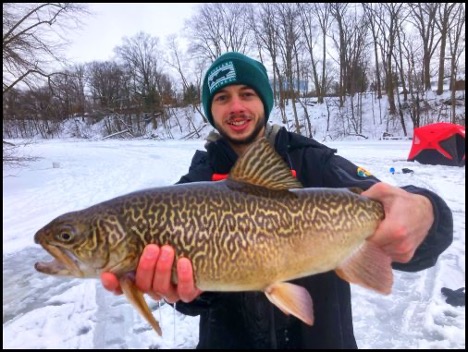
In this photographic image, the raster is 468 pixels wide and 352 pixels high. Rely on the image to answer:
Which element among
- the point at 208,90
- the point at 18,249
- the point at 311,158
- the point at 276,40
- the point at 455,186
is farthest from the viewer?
the point at 276,40

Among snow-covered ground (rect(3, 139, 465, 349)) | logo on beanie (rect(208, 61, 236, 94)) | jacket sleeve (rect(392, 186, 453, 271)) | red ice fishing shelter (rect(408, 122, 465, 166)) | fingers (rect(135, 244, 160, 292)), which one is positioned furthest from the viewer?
red ice fishing shelter (rect(408, 122, 465, 166))

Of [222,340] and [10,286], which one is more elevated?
[222,340]

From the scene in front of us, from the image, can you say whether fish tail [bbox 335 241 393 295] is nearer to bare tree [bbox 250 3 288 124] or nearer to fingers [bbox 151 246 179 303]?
fingers [bbox 151 246 179 303]

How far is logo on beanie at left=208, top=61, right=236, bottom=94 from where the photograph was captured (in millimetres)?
2738

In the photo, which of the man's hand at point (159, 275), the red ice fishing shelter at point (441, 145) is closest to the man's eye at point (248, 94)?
the man's hand at point (159, 275)

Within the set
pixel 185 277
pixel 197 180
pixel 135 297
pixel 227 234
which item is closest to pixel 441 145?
pixel 197 180

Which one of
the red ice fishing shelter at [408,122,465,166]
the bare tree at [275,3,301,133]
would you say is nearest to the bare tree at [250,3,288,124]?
the bare tree at [275,3,301,133]

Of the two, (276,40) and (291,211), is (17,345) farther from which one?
(276,40)

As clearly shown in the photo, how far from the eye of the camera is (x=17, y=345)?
323 cm

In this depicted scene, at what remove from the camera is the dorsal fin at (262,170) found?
6.38ft

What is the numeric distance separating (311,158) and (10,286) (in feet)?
12.7

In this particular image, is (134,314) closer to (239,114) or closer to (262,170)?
(239,114)

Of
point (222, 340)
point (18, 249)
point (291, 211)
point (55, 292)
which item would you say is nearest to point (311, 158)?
point (291, 211)

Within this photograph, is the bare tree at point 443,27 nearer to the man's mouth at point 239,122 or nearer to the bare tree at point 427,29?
the bare tree at point 427,29
